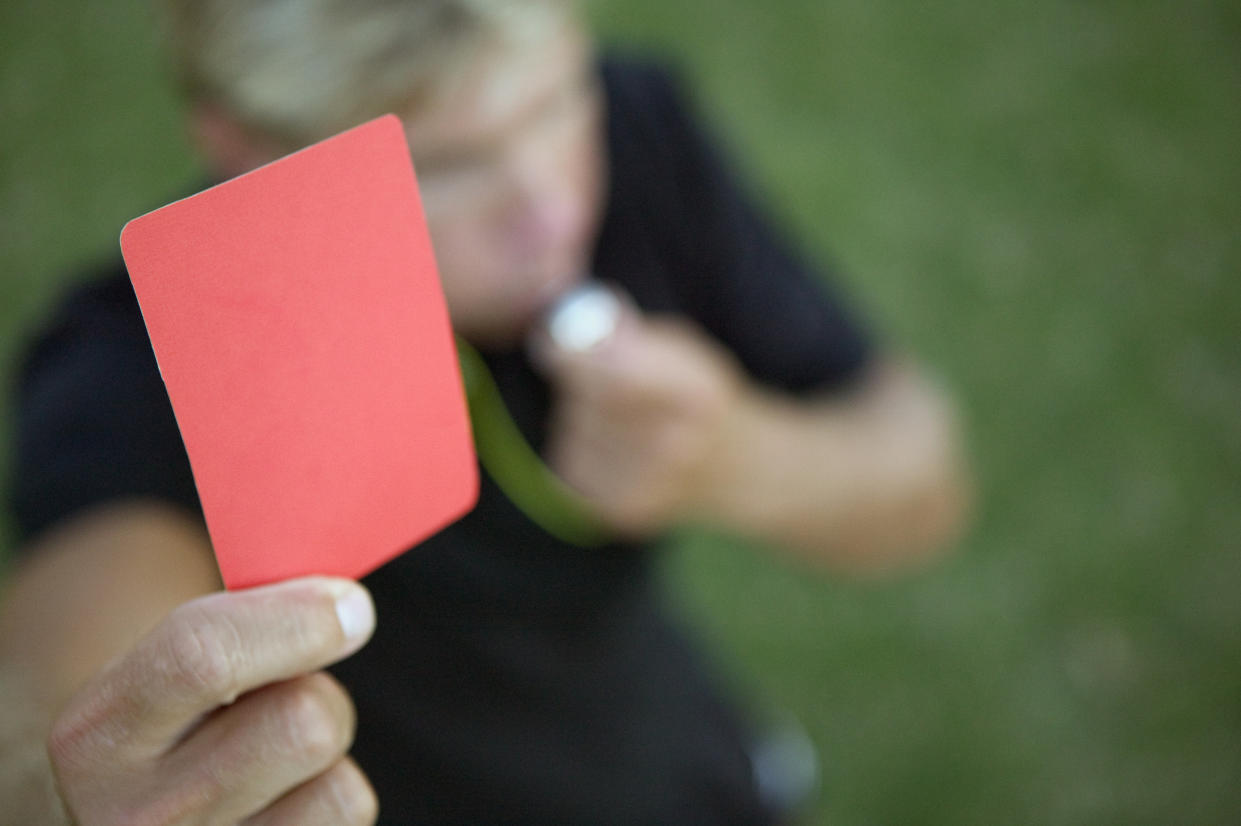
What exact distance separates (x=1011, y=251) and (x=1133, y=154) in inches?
18.9

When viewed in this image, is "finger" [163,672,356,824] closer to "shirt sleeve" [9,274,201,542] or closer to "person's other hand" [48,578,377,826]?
"person's other hand" [48,578,377,826]

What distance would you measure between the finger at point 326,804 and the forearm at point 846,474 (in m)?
0.60

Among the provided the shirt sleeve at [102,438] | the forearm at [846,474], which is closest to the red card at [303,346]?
the shirt sleeve at [102,438]

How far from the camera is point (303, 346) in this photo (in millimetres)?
251

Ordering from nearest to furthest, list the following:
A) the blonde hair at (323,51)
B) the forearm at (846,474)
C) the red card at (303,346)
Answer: the red card at (303,346) < the blonde hair at (323,51) < the forearm at (846,474)

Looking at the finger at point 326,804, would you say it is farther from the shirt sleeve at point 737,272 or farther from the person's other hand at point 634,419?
the shirt sleeve at point 737,272

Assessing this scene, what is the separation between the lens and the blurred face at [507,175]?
627mm

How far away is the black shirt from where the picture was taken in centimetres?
61

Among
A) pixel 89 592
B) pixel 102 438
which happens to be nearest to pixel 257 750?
pixel 89 592

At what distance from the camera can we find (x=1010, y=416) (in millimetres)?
1850

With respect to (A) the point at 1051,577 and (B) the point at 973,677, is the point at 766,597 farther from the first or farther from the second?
(A) the point at 1051,577

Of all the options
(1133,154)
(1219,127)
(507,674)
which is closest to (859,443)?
(507,674)

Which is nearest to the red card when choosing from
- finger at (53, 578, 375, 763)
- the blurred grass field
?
finger at (53, 578, 375, 763)

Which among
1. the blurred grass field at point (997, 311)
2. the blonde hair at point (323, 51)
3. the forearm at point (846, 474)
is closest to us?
the blonde hair at point (323, 51)
